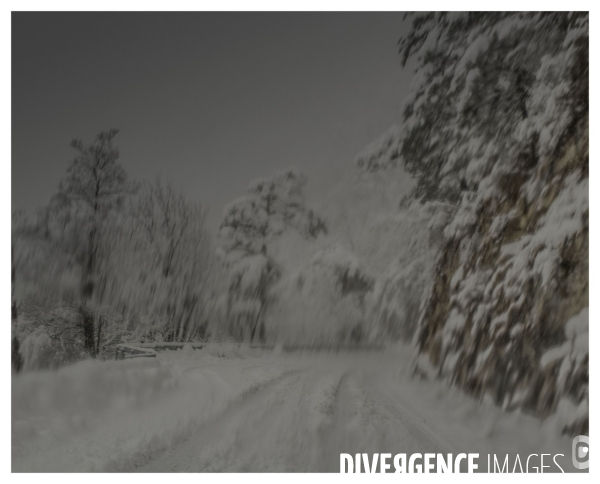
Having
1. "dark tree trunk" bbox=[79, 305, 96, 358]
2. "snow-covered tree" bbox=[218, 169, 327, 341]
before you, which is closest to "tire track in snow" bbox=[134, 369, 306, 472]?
"snow-covered tree" bbox=[218, 169, 327, 341]

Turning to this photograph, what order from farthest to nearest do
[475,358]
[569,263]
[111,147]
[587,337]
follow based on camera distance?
[111,147] < [475,358] < [569,263] < [587,337]

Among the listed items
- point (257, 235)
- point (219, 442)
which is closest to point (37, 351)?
point (219, 442)

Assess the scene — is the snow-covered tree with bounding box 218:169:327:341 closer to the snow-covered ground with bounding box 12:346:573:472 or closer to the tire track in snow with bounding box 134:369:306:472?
the snow-covered ground with bounding box 12:346:573:472

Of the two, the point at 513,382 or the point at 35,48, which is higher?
the point at 35,48

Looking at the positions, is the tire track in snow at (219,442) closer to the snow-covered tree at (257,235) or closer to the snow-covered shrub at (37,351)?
the snow-covered tree at (257,235)

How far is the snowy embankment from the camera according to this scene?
5.28ft

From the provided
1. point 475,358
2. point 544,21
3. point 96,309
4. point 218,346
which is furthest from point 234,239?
point 544,21

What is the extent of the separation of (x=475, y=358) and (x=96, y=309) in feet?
7.50

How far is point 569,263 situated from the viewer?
A: 6.29ft

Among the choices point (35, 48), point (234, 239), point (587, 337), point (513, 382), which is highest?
point (35, 48)

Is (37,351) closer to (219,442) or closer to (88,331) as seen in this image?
(88,331)

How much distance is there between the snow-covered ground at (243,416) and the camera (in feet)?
5.44

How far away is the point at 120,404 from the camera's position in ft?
6.43
